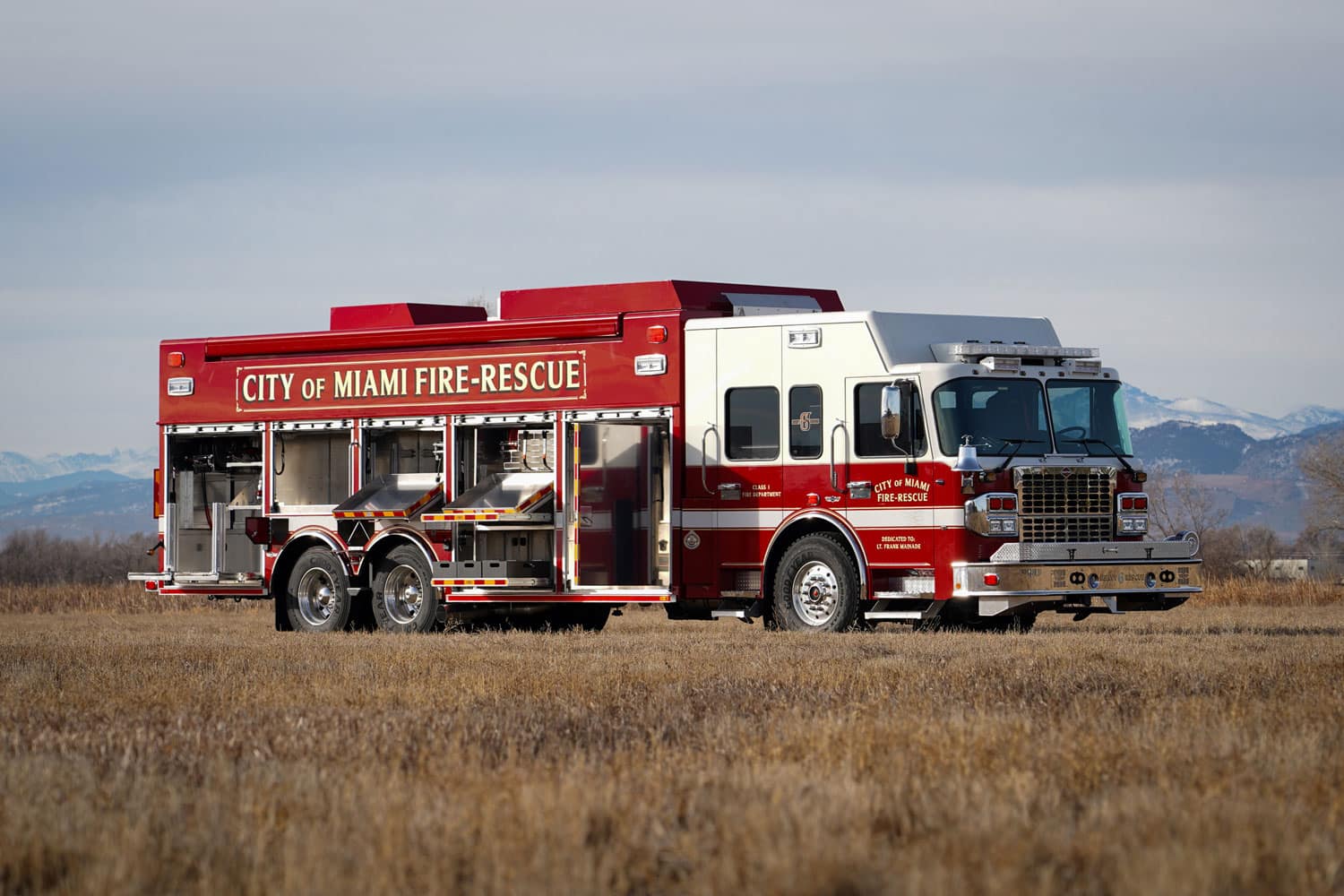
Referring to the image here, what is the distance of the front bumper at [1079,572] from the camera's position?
55.9 feet

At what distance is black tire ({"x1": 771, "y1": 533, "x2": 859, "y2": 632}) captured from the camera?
1775 centimetres

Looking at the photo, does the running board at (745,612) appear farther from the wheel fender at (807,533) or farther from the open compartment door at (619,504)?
the open compartment door at (619,504)

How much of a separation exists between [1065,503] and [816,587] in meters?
2.36

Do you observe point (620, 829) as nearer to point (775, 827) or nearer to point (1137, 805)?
point (775, 827)

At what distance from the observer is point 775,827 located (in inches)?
258

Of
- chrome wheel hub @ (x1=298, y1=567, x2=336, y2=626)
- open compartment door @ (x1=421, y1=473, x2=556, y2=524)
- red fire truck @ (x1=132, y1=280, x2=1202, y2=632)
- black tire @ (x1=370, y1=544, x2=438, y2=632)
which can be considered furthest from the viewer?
chrome wheel hub @ (x1=298, y1=567, x2=336, y2=626)

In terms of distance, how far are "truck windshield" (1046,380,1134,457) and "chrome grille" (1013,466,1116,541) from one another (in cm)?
33

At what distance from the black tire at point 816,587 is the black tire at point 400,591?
161 inches

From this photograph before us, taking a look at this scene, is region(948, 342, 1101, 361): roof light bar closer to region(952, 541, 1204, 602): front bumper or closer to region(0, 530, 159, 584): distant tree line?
region(952, 541, 1204, 602): front bumper

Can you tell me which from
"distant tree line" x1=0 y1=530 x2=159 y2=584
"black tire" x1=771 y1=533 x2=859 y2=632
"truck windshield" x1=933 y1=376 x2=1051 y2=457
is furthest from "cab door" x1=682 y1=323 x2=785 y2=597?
"distant tree line" x1=0 y1=530 x2=159 y2=584

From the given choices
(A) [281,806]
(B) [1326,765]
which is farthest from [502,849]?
(B) [1326,765]

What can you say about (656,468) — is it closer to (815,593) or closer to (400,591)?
(815,593)

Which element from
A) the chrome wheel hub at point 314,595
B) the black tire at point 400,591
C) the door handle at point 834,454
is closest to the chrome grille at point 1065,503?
the door handle at point 834,454

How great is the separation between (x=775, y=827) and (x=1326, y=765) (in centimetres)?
254
